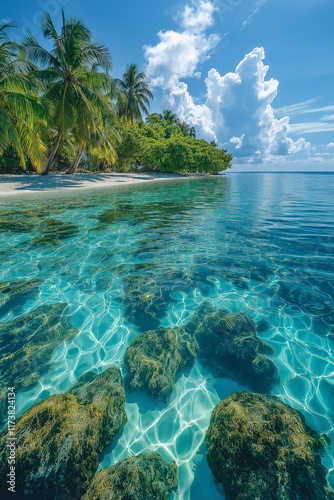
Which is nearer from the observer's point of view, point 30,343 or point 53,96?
point 30,343

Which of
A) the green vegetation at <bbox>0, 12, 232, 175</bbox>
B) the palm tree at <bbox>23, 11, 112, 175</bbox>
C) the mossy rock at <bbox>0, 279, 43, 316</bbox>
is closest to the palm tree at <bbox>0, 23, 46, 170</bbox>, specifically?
the green vegetation at <bbox>0, 12, 232, 175</bbox>

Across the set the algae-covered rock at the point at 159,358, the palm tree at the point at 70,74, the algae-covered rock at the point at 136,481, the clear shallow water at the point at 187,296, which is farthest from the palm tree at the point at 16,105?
the algae-covered rock at the point at 136,481

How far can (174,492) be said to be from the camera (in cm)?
181

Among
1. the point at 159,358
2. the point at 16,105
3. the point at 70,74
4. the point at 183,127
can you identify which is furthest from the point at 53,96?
the point at 183,127

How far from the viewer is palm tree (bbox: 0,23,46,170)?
12500 millimetres

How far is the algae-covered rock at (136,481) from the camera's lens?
1612 millimetres

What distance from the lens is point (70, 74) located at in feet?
60.7

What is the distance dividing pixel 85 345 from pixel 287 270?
15.7 ft

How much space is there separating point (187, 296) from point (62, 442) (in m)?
2.99

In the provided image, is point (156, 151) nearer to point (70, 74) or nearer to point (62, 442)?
point (70, 74)

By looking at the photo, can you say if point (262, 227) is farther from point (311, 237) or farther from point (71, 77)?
point (71, 77)

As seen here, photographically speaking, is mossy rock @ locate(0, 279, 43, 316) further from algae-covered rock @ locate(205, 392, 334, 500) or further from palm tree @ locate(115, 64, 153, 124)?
palm tree @ locate(115, 64, 153, 124)

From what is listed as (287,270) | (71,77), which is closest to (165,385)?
(287,270)

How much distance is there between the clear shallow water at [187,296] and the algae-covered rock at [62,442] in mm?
231
